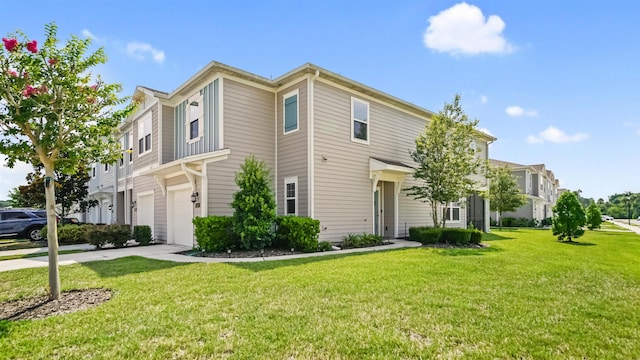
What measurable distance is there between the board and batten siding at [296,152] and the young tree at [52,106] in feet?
Result: 21.2

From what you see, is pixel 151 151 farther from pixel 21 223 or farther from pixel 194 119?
pixel 21 223

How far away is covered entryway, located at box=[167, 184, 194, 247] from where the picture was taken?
1256 cm

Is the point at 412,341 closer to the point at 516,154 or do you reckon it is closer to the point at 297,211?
the point at 297,211

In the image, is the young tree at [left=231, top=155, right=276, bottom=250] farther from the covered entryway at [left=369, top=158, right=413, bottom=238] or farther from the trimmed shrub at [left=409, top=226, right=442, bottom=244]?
the trimmed shrub at [left=409, top=226, right=442, bottom=244]

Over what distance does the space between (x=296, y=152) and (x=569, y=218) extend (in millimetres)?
12130

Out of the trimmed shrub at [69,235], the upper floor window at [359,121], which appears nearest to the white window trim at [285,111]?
the upper floor window at [359,121]

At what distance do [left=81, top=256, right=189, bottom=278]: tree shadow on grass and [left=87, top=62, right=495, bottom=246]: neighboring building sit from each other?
8.91ft

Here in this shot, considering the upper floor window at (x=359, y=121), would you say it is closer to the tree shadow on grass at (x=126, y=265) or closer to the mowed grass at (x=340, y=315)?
the mowed grass at (x=340, y=315)

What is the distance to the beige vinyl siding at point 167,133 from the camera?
14.3 metres

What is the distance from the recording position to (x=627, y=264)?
862cm

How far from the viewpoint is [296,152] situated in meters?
12.1

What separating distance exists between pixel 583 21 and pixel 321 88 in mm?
7543

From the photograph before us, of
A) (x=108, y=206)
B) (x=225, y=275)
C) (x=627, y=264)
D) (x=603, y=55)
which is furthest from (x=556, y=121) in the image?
(x=108, y=206)

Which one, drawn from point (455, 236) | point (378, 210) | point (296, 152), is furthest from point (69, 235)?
point (455, 236)
